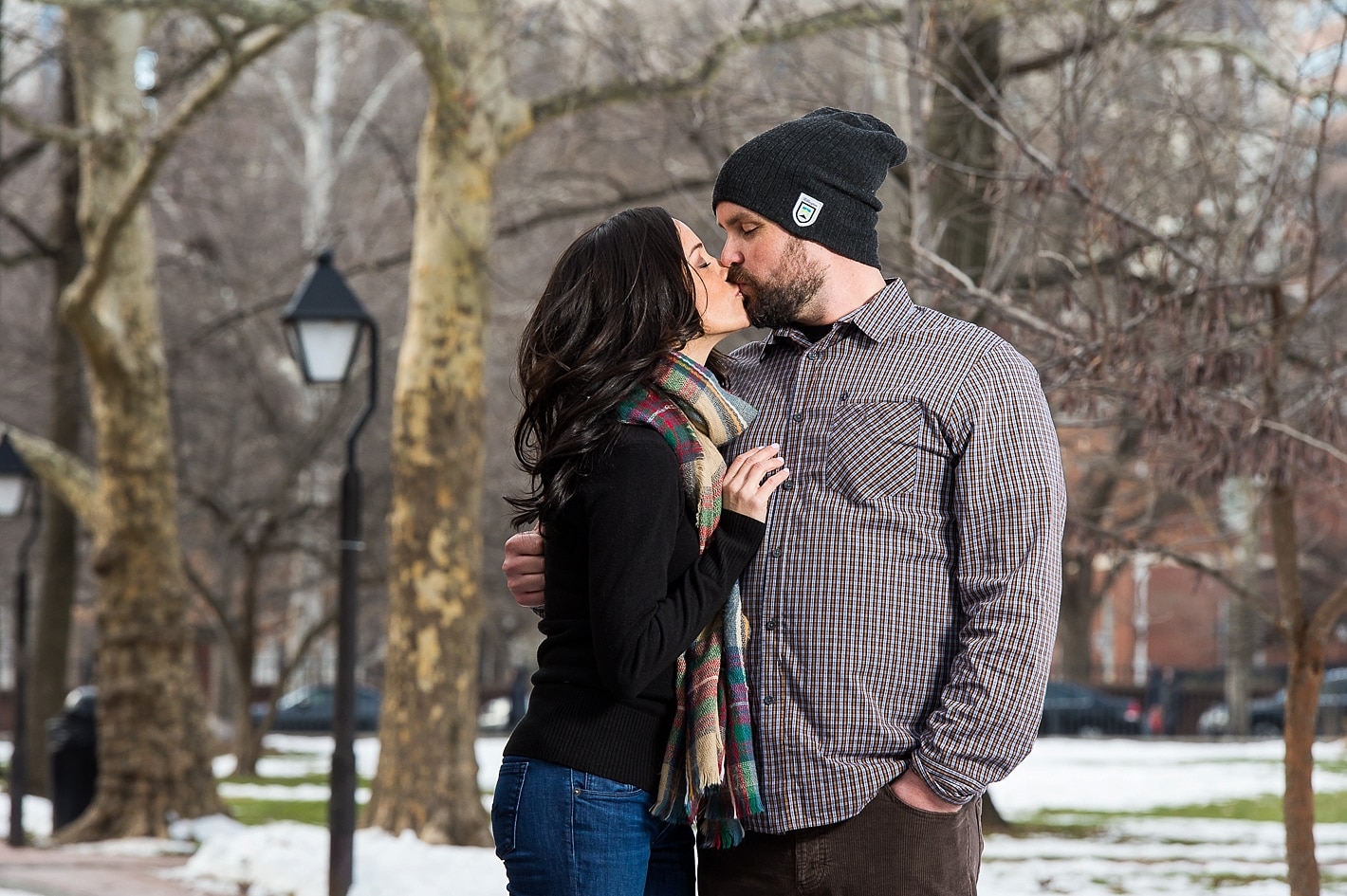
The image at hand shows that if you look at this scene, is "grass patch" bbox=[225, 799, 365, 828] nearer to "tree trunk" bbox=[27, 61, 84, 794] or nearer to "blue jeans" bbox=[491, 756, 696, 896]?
"tree trunk" bbox=[27, 61, 84, 794]

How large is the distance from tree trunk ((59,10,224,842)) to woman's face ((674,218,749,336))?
438 inches

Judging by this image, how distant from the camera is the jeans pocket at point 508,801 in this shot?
112 inches

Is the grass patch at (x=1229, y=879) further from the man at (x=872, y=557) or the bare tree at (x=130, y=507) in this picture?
the bare tree at (x=130, y=507)

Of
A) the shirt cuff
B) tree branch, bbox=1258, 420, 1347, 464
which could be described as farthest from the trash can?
the shirt cuff

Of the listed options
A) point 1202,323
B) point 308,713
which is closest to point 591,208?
point 1202,323

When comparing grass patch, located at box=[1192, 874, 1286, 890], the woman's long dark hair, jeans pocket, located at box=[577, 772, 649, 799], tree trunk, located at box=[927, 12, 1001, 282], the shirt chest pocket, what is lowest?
grass patch, located at box=[1192, 874, 1286, 890]

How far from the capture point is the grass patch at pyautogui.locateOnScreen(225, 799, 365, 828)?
1472 centimetres

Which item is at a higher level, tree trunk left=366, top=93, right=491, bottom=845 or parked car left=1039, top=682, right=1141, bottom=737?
tree trunk left=366, top=93, right=491, bottom=845

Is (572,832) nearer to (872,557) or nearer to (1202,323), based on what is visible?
(872,557)

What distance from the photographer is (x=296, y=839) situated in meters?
10.5

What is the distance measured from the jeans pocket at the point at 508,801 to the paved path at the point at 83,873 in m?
7.33

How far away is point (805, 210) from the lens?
119 inches

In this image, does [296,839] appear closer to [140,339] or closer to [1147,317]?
[140,339]

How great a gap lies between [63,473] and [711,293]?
1220 centimetres
